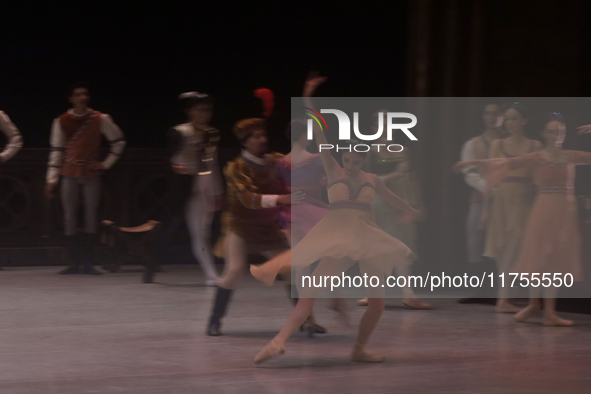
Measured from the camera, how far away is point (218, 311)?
240 inches

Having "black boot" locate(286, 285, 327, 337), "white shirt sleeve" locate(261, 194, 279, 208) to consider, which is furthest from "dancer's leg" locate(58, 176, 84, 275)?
"white shirt sleeve" locate(261, 194, 279, 208)

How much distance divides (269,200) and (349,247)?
2.34ft

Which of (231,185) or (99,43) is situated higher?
(99,43)

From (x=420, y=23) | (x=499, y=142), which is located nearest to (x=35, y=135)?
(x=420, y=23)

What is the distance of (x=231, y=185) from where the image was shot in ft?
19.6

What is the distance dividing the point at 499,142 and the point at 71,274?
15.1ft

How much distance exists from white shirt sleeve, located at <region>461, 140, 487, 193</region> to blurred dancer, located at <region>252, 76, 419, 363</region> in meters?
2.57

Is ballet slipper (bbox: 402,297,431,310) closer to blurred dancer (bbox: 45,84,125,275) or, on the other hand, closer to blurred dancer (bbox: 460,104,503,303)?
blurred dancer (bbox: 460,104,503,303)

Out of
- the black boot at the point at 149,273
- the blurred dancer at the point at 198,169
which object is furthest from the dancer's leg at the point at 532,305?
the black boot at the point at 149,273

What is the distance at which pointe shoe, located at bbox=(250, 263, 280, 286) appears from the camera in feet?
18.2

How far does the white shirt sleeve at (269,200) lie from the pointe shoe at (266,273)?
0.38m

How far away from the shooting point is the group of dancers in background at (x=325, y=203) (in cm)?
528

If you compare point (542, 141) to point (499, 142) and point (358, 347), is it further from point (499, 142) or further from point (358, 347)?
point (358, 347)

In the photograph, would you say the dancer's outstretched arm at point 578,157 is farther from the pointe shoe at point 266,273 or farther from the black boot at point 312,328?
the pointe shoe at point 266,273
